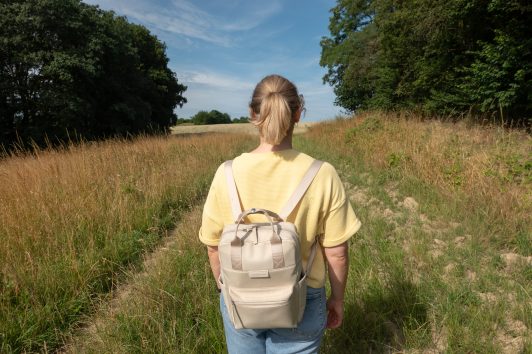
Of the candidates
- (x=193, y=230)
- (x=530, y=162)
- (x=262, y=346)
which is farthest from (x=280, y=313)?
(x=530, y=162)

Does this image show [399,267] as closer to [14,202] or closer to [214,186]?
[214,186]

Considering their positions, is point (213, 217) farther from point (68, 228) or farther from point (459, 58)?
point (459, 58)

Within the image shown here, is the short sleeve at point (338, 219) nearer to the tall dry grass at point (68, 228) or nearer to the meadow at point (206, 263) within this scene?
the meadow at point (206, 263)

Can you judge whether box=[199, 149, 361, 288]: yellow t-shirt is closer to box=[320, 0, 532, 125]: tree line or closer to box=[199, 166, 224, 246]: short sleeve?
box=[199, 166, 224, 246]: short sleeve

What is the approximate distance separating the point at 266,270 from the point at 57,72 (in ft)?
69.3

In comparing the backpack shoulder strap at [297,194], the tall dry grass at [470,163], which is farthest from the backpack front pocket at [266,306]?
the tall dry grass at [470,163]

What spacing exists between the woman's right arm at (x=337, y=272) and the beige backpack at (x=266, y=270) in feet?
0.69

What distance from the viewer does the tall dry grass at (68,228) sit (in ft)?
9.16

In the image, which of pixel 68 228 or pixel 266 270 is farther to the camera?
pixel 68 228

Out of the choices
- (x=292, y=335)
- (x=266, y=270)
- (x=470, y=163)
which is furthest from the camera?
(x=470, y=163)

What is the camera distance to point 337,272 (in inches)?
55.9

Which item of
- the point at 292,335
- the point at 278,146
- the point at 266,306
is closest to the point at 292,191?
the point at 278,146

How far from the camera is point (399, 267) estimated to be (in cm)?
310

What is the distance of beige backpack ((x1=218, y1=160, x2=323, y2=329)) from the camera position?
1.12 m
